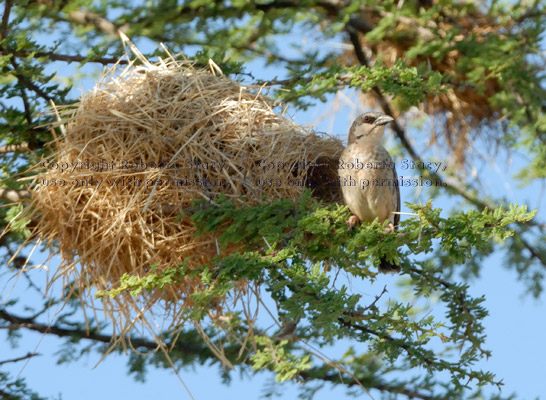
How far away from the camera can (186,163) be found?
14.1 ft

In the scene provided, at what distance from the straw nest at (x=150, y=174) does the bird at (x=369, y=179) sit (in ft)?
0.81

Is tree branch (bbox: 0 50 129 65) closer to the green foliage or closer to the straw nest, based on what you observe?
the straw nest

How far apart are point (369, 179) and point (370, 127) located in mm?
402

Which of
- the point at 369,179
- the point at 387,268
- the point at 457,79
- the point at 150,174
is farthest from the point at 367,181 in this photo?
the point at 457,79

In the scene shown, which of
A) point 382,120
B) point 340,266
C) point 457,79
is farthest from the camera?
point 457,79

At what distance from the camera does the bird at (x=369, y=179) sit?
15.2 feet

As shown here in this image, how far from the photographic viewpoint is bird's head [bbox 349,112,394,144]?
4859mm

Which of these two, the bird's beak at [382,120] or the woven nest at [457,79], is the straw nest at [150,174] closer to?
the bird's beak at [382,120]

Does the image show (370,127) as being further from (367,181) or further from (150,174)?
(150,174)

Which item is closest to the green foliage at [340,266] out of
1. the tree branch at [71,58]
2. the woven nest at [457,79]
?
the tree branch at [71,58]

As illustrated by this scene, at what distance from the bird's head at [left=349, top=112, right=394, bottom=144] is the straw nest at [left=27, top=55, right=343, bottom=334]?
0.37 meters

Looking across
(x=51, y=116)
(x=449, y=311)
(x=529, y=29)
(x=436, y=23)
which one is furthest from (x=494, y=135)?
(x=51, y=116)

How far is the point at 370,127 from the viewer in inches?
192

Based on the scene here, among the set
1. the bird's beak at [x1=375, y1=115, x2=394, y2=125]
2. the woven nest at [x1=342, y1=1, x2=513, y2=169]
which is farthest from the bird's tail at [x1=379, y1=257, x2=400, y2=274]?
the woven nest at [x1=342, y1=1, x2=513, y2=169]
